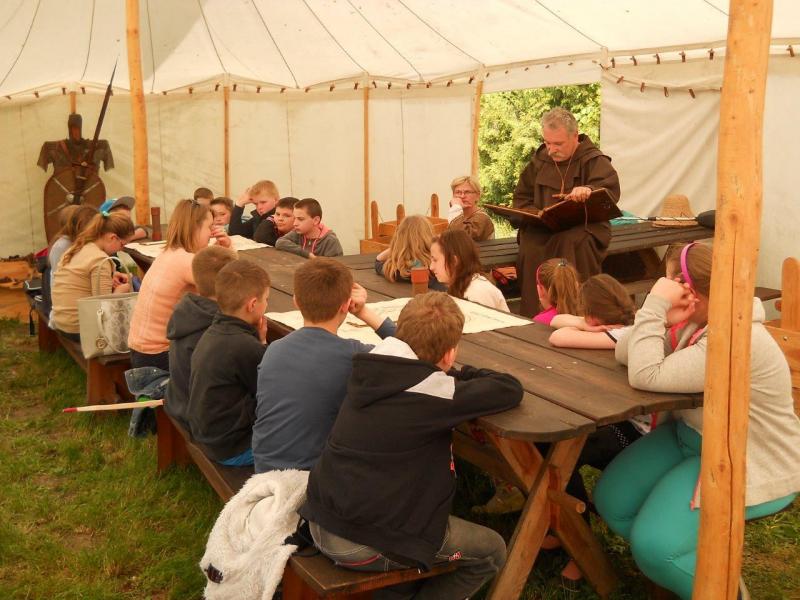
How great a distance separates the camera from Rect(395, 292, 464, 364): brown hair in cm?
259

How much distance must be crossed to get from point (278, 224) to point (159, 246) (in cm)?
87

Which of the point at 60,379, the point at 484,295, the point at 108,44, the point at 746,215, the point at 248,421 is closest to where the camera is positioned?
the point at 746,215

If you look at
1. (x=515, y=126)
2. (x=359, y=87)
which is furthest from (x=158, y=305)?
(x=515, y=126)

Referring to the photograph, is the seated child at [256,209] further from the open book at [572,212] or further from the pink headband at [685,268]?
the pink headband at [685,268]

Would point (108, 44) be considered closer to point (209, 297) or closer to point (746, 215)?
point (209, 297)

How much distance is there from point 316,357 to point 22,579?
141 centimetres

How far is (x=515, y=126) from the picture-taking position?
15711 millimetres

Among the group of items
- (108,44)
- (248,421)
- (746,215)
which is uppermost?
(108,44)

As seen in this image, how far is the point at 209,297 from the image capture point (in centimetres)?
389

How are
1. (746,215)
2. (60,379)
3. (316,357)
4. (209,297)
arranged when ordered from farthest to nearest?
(60,379)
(209,297)
(316,357)
(746,215)

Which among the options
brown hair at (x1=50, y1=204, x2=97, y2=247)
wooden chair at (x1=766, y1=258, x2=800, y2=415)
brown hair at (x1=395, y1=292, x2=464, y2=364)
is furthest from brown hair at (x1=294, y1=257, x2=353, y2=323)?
brown hair at (x1=50, y1=204, x2=97, y2=247)

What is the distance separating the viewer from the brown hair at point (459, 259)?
165 inches

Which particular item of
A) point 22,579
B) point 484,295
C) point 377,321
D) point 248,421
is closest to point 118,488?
point 22,579

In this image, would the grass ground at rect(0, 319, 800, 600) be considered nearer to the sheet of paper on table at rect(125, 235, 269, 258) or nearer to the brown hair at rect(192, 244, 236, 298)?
the brown hair at rect(192, 244, 236, 298)
